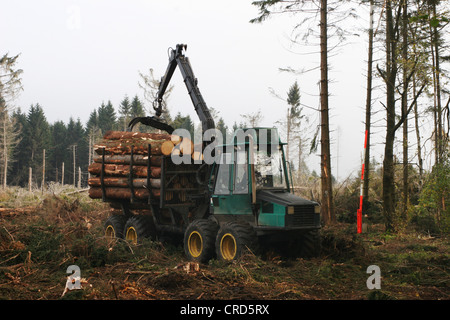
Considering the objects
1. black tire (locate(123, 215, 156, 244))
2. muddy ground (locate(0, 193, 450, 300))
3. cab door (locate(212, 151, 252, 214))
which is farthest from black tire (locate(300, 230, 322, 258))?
black tire (locate(123, 215, 156, 244))

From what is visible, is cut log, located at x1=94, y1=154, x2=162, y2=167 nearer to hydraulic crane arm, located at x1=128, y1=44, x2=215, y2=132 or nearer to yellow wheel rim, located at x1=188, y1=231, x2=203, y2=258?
hydraulic crane arm, located at x1=128, y1=44, x2=215, y2=132

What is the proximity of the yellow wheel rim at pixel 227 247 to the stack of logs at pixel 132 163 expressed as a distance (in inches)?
106

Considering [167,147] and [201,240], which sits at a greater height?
[167,147]

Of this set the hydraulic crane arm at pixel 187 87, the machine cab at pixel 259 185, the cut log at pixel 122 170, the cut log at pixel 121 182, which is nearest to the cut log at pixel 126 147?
the cut log at pixel 122 170

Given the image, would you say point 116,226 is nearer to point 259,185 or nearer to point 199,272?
point 259,185

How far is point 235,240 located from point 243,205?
35.1 inches

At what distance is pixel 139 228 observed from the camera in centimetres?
1183

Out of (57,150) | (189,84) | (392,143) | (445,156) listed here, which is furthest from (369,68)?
(57,150)

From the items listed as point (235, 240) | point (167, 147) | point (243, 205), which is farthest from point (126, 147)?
point (235, 240)

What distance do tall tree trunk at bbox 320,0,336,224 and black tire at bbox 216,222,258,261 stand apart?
267 inches

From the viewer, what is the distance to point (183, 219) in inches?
443

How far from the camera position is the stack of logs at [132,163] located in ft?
36.4

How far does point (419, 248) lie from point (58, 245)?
8902 mm
